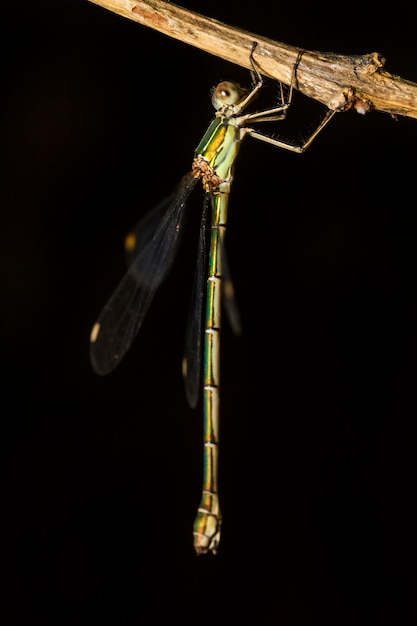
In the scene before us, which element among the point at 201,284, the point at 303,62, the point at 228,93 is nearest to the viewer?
the point at 303,62

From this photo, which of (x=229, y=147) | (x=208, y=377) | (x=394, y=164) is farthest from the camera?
(x=394, y=164)

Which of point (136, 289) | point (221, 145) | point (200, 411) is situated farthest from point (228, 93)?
point (200, 411)

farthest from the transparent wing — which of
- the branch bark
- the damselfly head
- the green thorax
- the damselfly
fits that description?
the branch bark

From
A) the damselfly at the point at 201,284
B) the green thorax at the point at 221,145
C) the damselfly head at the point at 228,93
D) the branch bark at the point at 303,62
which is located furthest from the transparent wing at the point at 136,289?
the branch bark at the point at 303,62

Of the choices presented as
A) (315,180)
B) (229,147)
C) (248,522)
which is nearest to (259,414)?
(248,522)

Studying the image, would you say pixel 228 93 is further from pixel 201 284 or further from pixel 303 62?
pixel 201 284

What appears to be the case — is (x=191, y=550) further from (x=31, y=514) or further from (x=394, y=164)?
(x=394, y=164)

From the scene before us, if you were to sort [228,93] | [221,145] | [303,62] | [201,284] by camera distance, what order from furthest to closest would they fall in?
[201,284]
[221,145]
[228,93]
[303,62]

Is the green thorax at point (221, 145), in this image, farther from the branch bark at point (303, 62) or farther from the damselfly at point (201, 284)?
the branch bark at point (303, 62)
